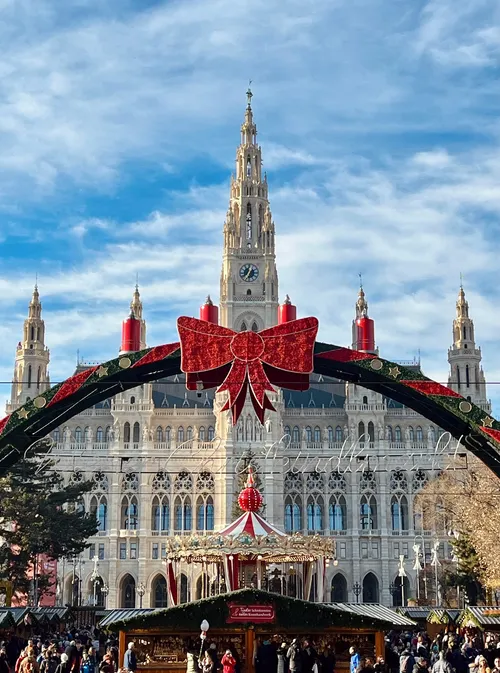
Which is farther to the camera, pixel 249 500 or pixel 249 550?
pixel 249 500

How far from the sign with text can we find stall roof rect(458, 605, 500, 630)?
414 inches

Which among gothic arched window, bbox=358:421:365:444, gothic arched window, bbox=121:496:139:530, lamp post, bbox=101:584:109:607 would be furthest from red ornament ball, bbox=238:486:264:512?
gothic arched window, bbox=358:421:365:444

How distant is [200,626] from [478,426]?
28.1 ft

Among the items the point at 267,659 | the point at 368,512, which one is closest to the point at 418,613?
the point at 368,512

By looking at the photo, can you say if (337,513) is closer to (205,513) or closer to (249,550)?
(205,513)

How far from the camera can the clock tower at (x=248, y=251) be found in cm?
7688

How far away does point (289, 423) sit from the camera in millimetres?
74125

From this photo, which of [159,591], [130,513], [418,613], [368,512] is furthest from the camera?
[368,512]

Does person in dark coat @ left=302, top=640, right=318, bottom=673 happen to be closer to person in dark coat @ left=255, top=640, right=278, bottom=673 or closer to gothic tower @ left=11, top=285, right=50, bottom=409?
person in dark coat @ left=255, top=640, right=278, bottom=673

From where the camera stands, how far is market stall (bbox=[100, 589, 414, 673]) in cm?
2331

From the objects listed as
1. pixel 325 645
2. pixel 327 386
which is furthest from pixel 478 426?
pixel 327 386

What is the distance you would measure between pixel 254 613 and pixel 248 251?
189 feet

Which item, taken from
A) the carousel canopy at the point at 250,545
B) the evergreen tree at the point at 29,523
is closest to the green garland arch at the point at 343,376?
the carousel canopy at the point at 250,545

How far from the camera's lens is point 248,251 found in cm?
7912
